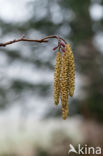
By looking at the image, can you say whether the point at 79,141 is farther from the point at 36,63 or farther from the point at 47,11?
the point at 47,11

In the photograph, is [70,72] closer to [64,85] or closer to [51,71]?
[64,85]

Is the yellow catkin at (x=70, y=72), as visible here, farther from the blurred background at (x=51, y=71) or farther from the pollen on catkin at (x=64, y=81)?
the blurred background at (x=51, y=71)

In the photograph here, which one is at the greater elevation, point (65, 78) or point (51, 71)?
point (51, 71)

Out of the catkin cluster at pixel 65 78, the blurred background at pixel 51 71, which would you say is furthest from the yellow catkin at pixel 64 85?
the blurred background at pixel 51 71

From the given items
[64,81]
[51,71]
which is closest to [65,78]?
[64,81]

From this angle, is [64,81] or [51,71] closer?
[64,81]

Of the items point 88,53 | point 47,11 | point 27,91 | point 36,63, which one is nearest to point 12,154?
point 27,91
